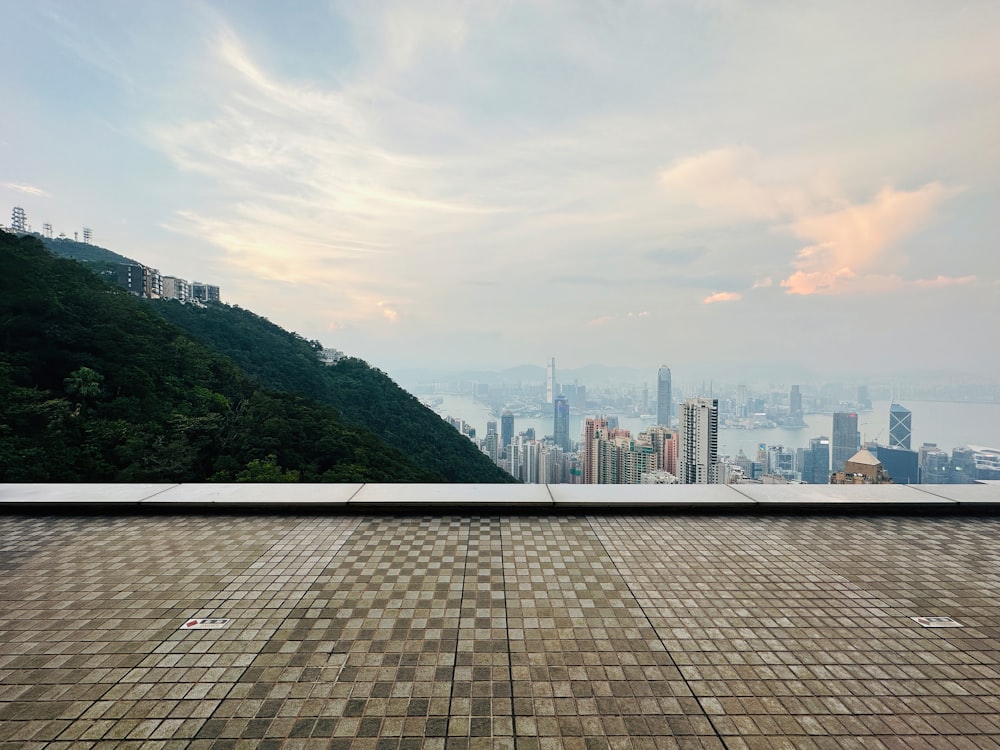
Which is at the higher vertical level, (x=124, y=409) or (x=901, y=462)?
(x=124, y=409)

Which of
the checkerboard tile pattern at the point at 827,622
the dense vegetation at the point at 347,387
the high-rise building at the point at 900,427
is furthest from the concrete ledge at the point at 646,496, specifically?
the dense vegetation at the point at 347,387

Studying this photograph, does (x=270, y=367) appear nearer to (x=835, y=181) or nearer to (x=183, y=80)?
(x=183, y=80)

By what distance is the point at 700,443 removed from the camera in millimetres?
13469

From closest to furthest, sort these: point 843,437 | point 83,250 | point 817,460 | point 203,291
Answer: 1. point 843,437
2. point 817,460
3. point 83,250
4. point 203,291

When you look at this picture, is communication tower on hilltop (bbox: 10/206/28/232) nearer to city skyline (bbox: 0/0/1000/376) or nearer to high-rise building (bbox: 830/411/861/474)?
city skyline (bbox: 0/0/1000/376)

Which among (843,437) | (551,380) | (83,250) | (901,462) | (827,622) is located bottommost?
(901,462)

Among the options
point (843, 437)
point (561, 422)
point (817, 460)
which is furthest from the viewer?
point (561, 422)

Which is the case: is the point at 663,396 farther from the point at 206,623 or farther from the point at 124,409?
the point at 206,623

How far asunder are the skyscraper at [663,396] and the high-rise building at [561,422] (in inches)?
297

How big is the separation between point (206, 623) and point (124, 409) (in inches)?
575

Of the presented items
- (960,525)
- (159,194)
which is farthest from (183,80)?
(960,525)

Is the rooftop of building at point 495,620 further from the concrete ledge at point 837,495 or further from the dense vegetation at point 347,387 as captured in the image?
the dense vegetation at point 347,387

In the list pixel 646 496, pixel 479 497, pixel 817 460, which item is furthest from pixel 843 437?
pixel 479 497

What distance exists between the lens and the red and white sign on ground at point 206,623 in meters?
1.68
